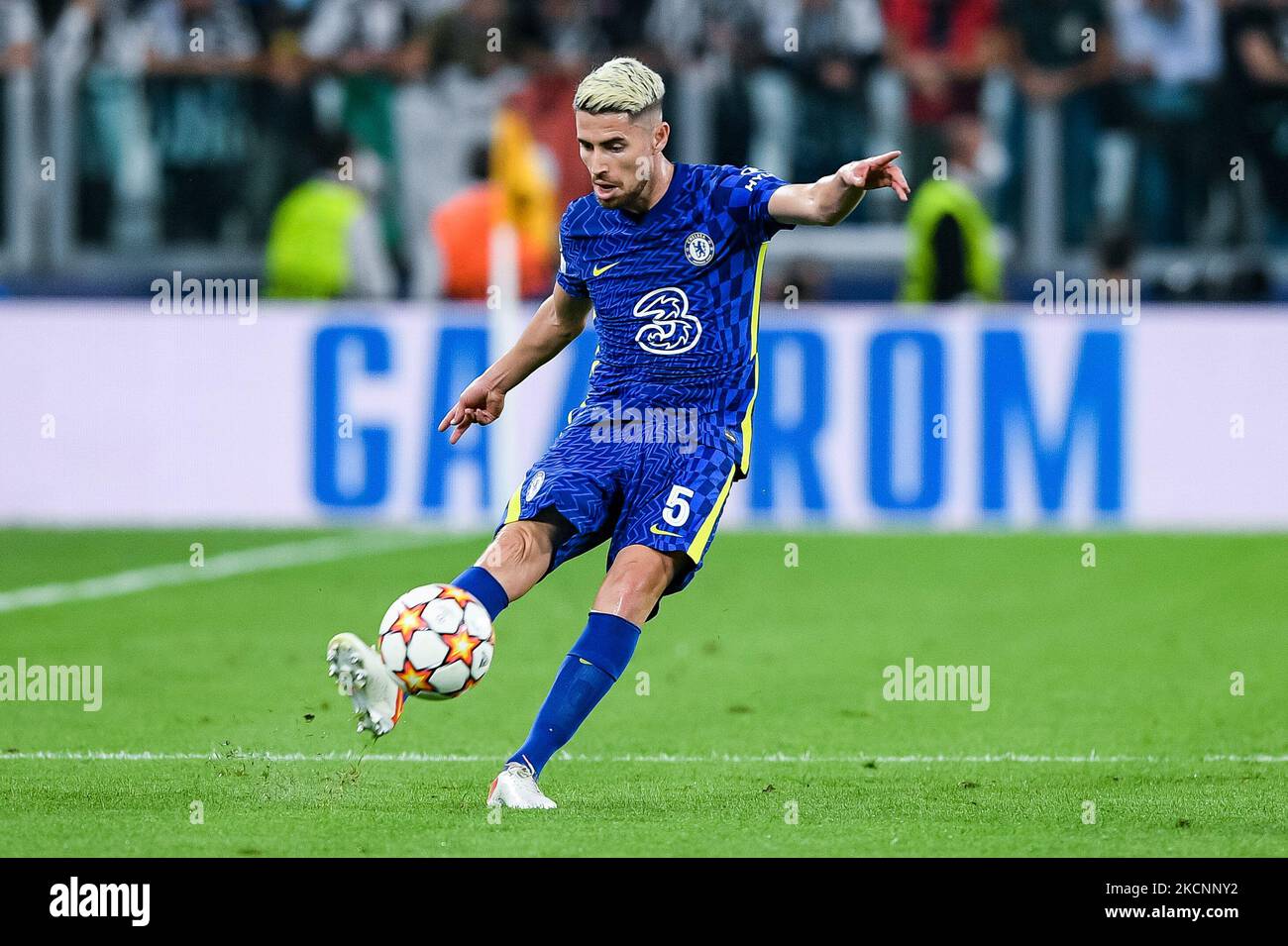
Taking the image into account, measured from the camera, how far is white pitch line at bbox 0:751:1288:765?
7359 mm

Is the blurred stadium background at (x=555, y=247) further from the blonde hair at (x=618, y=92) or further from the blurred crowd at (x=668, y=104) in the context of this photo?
the blonde hair at (x=618, y=92)

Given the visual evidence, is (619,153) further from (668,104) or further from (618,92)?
(668,104)

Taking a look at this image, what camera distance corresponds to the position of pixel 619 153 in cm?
639

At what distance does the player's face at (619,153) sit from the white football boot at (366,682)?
147 centimetres

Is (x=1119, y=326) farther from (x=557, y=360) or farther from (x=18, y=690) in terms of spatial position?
(x=18, y=690)

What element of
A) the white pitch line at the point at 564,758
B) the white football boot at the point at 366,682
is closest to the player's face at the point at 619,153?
the white football boot at the point at 366,682

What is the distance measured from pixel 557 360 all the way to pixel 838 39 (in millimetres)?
3944

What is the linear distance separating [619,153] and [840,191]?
2.18 feet

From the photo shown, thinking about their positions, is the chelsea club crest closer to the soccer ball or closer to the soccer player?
the soccer player

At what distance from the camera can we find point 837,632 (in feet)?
35.4

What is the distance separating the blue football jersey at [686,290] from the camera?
261 inches

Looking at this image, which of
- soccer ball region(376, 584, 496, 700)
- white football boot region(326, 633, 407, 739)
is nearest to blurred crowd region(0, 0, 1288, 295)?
soccer ball region(376, 584, 496, 700)

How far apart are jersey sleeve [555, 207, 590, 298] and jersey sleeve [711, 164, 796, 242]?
46cm
